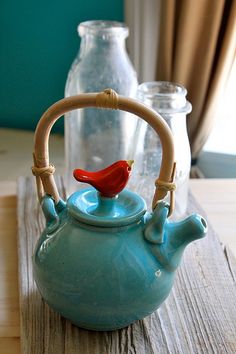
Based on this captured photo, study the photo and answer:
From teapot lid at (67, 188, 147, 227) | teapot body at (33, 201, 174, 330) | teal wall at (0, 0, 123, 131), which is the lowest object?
teal wall at (0, 0, 123, 131)

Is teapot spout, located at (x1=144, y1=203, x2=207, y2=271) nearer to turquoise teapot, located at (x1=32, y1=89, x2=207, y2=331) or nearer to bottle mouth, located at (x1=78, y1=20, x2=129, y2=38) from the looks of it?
turquoise teapot, located at (x1=32, y1=89, x2=207, y2=331)

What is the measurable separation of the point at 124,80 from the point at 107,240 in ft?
1.83

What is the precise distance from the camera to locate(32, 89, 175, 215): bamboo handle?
0.63 meters

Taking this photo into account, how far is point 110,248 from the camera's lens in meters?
0.61

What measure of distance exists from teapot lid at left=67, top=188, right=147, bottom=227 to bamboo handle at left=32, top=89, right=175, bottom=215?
0.10 feet

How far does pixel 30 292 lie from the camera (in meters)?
0.73

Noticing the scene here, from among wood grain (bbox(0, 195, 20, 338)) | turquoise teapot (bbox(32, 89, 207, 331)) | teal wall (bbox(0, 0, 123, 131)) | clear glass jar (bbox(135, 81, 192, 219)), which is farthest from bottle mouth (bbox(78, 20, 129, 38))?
teal wall (bbox(0, 0, 123, 131))

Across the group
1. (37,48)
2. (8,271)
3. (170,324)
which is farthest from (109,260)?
(37,48)

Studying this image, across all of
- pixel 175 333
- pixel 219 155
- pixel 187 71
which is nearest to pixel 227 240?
pixel 175 333

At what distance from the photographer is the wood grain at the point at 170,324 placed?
64 cm

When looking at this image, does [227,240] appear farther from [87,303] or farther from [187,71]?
[187,71]

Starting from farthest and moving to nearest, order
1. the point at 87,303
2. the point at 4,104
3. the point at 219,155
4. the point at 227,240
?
the point at 4,104
the point at 219,155
the point at 227,240
the point at 87,303

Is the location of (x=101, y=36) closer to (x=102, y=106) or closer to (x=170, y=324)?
(x=102, y=106)

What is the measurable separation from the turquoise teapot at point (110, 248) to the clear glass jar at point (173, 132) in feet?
0.85
